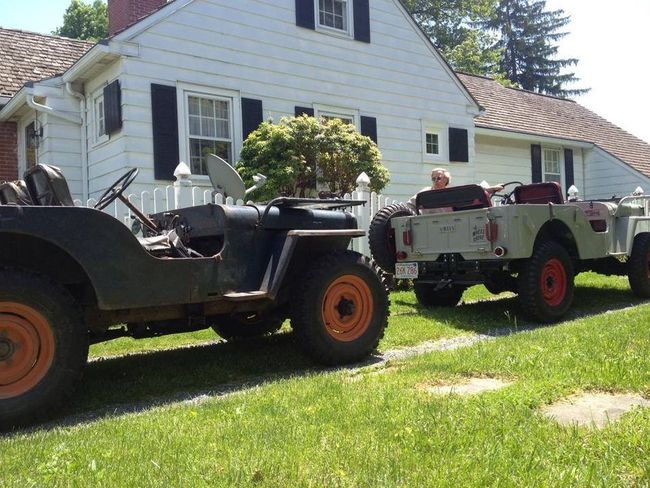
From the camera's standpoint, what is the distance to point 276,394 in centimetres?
372

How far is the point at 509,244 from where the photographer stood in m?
6.15

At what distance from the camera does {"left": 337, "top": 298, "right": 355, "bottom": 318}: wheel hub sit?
15.5 feet

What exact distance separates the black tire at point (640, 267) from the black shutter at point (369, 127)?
6294 millimetres

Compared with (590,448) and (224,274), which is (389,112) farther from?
→ (590,448)

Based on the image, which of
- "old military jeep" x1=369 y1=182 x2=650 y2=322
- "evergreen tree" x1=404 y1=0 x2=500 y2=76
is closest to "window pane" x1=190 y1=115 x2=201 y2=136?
"old military jeep" x1=369 y1=182 x2=650 y2=322

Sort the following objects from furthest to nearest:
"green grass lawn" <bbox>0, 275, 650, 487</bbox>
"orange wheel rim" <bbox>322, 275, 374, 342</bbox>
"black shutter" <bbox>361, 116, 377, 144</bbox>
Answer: "black shutter" <bbox>361, 116, 377, 144</bbox>
"orange wheel rim" <bbox>322, 275, 374, 342</bbox>
"green grass lawn" <bbox>0, 275, 650, 487</bbox>

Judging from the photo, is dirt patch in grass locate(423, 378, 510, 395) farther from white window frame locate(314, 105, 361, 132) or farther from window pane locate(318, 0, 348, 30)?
window pane locate(318, 0, 348, 30)

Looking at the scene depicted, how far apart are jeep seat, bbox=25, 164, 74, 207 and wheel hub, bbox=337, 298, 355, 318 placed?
208 centimetres

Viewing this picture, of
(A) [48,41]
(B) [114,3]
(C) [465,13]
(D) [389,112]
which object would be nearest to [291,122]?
(D) [389,112]

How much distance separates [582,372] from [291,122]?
7.47 m

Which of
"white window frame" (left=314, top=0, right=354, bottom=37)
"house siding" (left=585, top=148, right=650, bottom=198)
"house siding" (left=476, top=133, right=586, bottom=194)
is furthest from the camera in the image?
"house siding" (left=585, top=148, right=650, bottom=198)

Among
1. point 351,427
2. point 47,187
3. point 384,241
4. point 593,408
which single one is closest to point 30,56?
point 384,241

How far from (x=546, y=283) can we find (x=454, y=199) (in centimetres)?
136

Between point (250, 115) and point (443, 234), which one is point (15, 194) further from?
point (250, 115)
